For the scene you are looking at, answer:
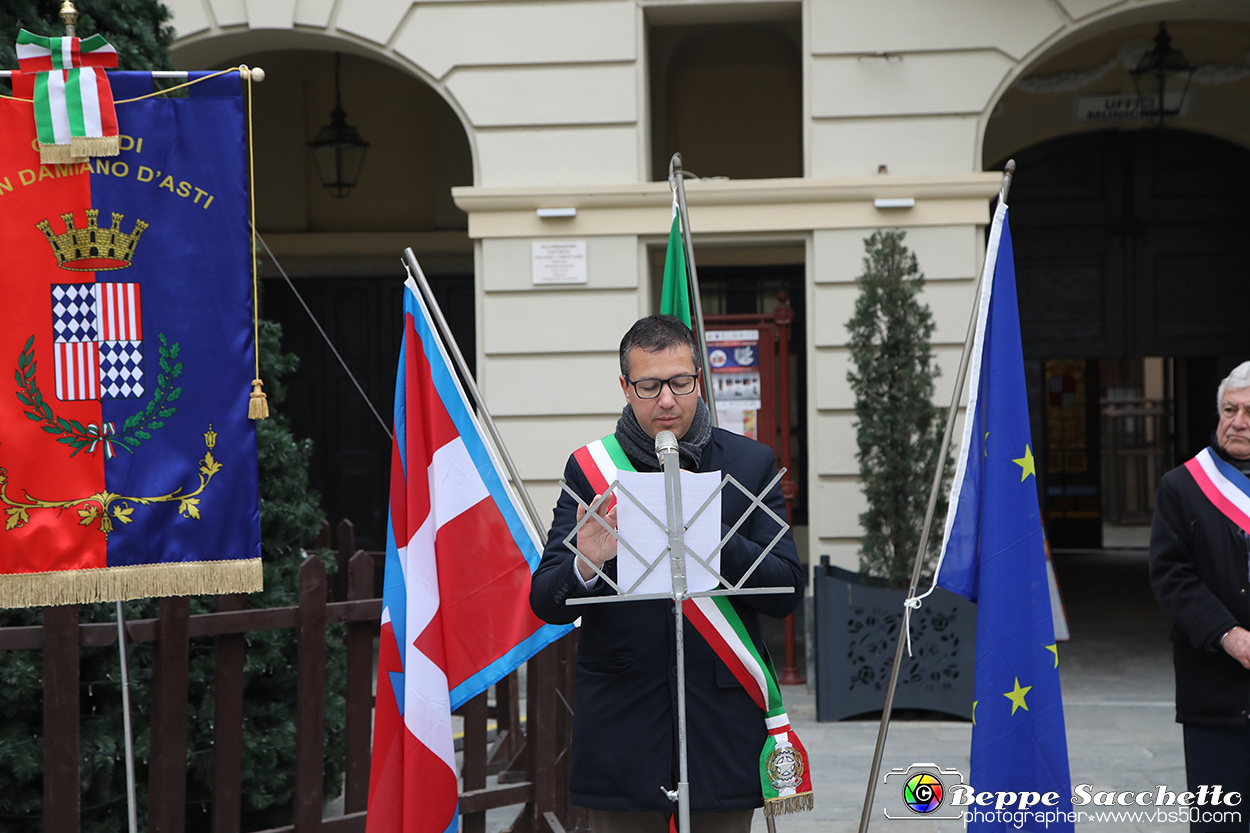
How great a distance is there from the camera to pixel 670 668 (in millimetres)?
2871

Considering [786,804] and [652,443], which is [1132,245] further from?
[786,804]

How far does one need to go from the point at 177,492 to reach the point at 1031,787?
2948mm

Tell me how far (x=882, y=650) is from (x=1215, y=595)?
11.2 ft

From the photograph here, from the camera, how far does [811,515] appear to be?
8.37m

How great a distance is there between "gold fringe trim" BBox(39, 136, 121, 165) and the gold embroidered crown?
174 millimetres

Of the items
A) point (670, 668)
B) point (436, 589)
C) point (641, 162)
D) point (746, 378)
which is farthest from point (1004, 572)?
point (641, 162)

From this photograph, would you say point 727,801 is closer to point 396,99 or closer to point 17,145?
point 17,145

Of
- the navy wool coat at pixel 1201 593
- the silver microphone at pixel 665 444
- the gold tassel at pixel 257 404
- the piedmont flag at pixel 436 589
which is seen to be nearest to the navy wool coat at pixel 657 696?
the silver microphone at pixel 665 444

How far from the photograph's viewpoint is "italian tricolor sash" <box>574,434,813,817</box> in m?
2.87

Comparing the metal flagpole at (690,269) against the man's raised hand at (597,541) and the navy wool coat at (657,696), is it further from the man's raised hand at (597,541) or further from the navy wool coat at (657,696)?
the man's raised hand at (597,541)

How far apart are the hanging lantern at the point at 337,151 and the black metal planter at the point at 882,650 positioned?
6.09 meters

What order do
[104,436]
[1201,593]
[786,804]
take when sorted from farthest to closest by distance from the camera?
[1201,593] → [104,436] → [786,804]

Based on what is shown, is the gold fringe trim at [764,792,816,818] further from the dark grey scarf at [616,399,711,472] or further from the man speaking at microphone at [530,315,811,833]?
the dark grey scarf at [616,399,711,472]

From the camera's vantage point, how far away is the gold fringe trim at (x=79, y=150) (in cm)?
381
